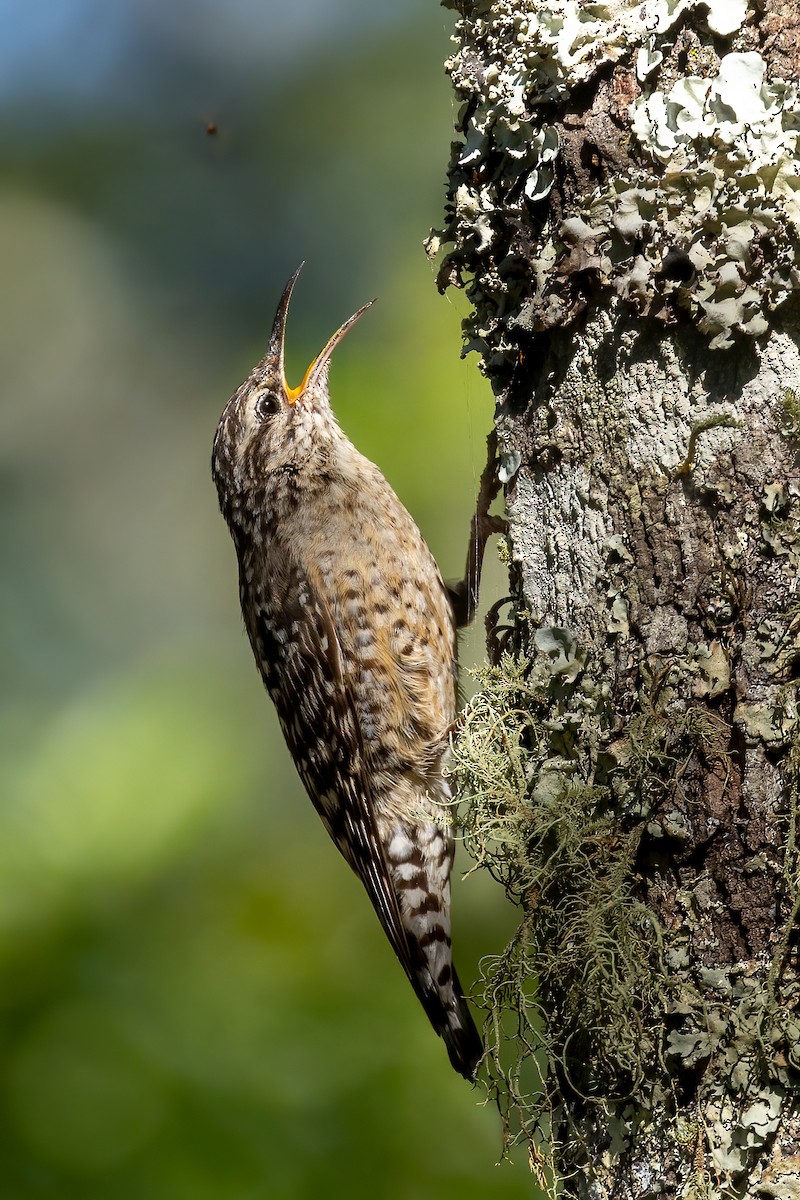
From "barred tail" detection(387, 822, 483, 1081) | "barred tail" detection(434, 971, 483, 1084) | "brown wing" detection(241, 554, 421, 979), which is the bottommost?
"barred tail" detection(434, 971, 483, 1084)

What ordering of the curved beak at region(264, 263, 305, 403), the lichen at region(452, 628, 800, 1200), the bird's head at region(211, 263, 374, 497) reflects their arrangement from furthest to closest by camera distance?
the curved beak at region(264, 263, 305, 403) → the bird's head at region(211, 263, 374, 497) → the lichen at region(452, 628, 800, 1200)

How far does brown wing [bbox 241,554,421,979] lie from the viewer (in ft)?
10.1

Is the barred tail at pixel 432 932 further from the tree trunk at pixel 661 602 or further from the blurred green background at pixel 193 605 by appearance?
the tree trunk at pixel 661 602

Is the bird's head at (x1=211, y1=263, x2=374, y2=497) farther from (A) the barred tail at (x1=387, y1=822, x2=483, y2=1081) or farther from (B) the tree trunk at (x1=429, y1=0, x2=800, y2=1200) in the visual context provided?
(B) the tree trunk at (x1=429, y1=0, x2=800, y2=1200)

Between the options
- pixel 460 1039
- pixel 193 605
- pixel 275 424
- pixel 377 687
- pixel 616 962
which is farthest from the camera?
pixel 193 605

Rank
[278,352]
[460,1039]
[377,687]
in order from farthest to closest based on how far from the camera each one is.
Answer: [278,352], [377,687], [460,1039]

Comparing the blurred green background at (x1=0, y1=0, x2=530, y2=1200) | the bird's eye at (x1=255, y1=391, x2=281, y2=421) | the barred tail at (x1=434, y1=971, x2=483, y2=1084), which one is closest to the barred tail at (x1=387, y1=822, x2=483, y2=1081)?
the barred tail at (x1=434, y1=971, x2=483, y2=1084)

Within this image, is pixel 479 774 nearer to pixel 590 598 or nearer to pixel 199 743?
pixel 590 598

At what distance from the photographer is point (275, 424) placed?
3.48m

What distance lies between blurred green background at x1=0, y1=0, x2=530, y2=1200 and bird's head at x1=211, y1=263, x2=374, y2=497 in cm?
78

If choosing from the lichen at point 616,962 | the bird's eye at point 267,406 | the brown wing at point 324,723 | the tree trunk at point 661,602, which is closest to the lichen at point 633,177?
the tree trunk at point 661,602

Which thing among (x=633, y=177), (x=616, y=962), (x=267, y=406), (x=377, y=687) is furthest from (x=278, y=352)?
(x=616, y=962)

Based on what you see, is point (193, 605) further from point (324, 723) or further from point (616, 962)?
point (616, 962)

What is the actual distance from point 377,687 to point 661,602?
58.2 inches
